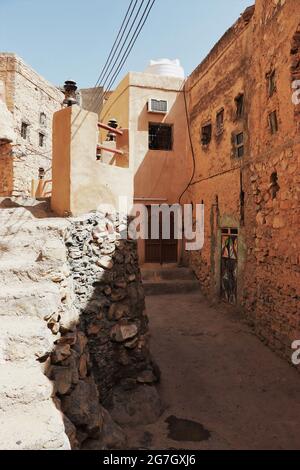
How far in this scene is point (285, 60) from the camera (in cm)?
693

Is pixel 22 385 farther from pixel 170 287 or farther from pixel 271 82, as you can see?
pixel 170 287

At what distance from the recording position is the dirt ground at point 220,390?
16.0ft

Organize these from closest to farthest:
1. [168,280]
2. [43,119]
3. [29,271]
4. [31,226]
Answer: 1. [29,271]
2. [31,226]
3. [168,280]
4. [43,119]

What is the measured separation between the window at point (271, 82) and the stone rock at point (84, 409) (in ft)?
23.3

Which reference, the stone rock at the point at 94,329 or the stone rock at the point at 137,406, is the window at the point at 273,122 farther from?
the stone rock at the point at 137,406

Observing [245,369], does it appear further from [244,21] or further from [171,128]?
[171,128]

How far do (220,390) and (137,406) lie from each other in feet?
5.39

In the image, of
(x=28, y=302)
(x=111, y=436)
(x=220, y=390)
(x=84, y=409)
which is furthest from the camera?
(x=220, y=390)

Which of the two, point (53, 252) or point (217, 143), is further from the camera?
point (217, 143)

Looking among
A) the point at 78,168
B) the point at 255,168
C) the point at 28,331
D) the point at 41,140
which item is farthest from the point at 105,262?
the point at 41,140

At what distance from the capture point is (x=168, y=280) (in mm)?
12266
